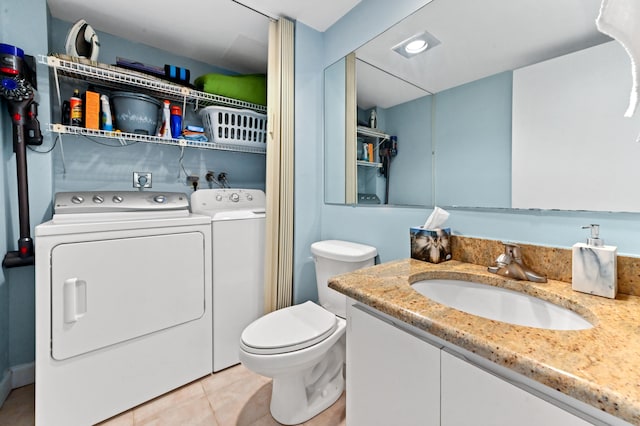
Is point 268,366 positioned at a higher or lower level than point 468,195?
lower

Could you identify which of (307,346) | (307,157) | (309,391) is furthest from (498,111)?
(309,391)

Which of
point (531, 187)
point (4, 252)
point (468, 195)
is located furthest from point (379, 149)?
point (4, 252)

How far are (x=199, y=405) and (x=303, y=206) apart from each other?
4.31 ft

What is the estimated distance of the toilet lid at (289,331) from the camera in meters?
1.21

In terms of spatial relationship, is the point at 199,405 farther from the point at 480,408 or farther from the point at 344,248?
the point at 480,408

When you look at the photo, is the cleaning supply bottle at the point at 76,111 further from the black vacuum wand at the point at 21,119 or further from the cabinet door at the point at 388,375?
the cabinet door at the point at 388,375

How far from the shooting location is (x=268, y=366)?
3.86ft

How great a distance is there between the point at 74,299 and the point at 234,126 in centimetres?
140

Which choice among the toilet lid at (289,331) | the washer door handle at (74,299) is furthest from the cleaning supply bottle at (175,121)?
the toilet lid at (289,331)

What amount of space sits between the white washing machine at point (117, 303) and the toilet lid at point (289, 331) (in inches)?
20.2

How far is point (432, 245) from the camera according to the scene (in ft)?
3.78

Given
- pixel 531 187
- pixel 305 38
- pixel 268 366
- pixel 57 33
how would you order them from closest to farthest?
pixel 531 187, pixel 268 366, pixel 57 33, pixel 305 38

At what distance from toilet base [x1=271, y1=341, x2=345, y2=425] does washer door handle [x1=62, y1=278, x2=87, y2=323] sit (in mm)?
987

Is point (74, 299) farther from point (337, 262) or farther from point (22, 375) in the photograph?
point (337, 262)
